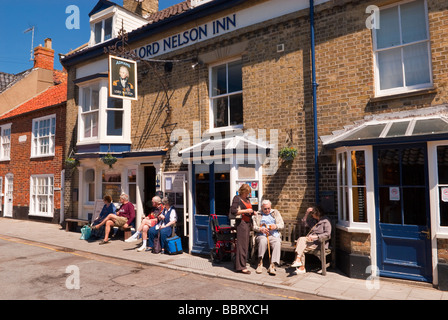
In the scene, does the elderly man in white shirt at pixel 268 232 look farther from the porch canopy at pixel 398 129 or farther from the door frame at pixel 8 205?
the door frame at pixel 8 205

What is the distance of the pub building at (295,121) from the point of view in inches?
240

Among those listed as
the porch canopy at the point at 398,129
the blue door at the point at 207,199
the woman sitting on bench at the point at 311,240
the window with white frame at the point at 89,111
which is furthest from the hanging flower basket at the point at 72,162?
the porch canopy at the point at 398,129

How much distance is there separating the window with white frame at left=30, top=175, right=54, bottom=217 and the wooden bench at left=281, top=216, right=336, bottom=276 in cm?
1149

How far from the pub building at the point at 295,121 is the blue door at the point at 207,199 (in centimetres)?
3

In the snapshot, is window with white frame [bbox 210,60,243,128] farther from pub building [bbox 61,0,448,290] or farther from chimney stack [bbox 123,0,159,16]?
chimney stack [bbox 123,0,159,16]

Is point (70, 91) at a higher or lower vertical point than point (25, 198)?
higher

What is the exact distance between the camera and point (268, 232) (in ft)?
23.0

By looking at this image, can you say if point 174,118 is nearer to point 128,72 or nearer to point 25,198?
point 128,72

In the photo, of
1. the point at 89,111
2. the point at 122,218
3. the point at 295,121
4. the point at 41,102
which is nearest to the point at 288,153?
the point at 295,121

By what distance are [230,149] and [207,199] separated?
1.59 metres
